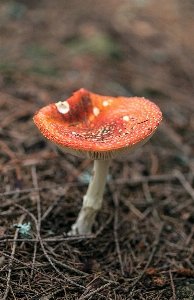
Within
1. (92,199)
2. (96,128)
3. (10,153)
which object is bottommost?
(10,153)

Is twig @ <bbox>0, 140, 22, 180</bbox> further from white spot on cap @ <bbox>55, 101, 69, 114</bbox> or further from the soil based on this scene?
white spot on cap @ <bbox>55, 101, 69, 114</bbox>

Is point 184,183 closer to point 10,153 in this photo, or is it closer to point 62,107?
point 62,107

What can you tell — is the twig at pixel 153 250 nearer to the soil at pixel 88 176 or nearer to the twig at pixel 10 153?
the soil at pixel 88 176

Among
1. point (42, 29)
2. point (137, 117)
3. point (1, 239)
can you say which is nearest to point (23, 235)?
point (1, 239)

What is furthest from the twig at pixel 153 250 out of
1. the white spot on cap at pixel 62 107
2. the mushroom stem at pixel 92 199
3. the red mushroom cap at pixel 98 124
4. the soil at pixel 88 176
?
the white spot on cap at pixel 62 107

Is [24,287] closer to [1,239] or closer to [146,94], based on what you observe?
[1,239]

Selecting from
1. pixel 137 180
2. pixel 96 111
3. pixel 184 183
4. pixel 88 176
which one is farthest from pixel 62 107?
pixel 184 183
